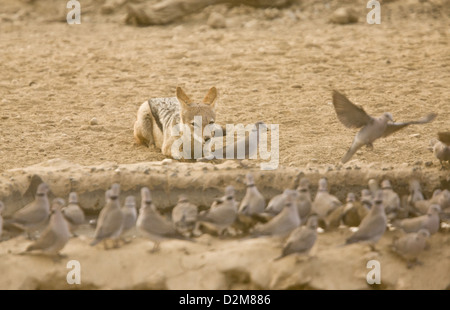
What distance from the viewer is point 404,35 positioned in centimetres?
1172

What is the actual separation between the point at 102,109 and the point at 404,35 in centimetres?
495

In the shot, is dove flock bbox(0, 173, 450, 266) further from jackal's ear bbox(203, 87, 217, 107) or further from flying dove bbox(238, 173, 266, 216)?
jackal's ear bbox(203, 87, 217, 107)

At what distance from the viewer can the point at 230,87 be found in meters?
9.55

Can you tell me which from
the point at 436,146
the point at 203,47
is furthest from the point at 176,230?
the point at 203,47

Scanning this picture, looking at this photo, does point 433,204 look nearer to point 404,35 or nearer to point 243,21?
point 404,35

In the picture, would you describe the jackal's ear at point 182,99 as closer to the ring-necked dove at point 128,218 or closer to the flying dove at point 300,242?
the ring-necked dove at point 128,218

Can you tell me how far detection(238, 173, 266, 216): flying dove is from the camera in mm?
5160

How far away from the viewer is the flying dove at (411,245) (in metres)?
4.65

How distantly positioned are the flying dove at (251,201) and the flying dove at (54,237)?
43.2 inches

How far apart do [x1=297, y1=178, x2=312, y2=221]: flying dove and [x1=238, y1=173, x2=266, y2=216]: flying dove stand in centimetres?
24

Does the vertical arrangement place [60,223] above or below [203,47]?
below

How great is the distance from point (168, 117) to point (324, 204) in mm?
2964

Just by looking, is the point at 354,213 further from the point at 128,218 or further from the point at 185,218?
the point at 128,218

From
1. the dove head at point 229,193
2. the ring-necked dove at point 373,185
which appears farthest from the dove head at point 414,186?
the dove head at point 229,193
